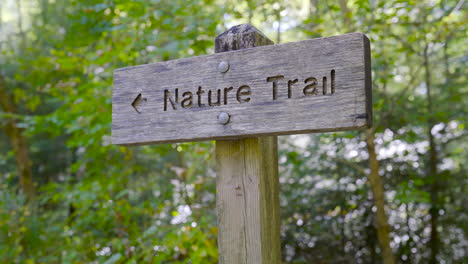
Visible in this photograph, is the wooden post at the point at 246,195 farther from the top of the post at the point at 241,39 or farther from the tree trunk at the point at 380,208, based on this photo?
the tree trunk at the point at 380,208

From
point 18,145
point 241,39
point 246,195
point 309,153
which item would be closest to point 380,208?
point 309,153

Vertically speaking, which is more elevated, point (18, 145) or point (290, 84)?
point (18, 145)

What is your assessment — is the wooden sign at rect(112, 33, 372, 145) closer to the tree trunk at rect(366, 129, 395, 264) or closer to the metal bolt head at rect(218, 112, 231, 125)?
the metal bolt head at rect(218, 112, 231, 125)

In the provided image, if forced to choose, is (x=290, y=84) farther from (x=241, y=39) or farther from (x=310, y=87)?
(x=241, y=39)

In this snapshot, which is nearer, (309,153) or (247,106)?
(247,106)

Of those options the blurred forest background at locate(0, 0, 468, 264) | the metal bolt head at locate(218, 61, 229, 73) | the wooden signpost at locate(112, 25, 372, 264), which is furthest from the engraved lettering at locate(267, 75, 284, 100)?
the blurred forest background at locate(0, 0, 468, 264)

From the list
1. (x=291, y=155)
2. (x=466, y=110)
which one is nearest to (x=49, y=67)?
(x=291, y=155)

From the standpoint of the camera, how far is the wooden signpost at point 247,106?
1.31 metres

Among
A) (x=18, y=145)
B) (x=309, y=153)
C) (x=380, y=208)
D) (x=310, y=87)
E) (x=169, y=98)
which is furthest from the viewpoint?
(x=18, y=145)

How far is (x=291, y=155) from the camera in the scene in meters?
3.19

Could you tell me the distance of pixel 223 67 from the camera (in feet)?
4.94

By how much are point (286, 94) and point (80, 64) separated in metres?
2.81

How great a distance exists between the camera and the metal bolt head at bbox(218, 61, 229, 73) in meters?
1.50

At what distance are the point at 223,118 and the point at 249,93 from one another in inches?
4.9
